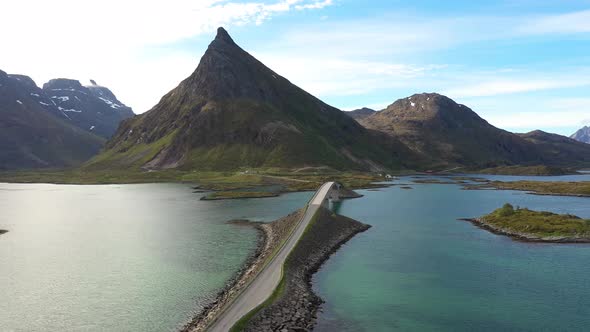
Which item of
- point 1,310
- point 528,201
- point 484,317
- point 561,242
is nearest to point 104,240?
point 1,310

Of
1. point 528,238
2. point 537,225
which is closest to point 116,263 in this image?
point 528,238

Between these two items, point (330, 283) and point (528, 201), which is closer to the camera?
point (330, 283)

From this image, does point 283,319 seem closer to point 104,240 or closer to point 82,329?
point 82,329

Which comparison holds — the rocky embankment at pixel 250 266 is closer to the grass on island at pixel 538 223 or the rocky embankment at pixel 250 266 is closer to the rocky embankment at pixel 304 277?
the rocky embankment at pixel 304 277

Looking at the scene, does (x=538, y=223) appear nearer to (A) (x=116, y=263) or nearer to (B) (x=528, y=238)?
(B) (x=528, y=238)

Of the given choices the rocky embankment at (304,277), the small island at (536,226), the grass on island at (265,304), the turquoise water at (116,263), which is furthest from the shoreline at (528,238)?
the turquoise water at (116,263)
